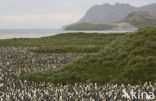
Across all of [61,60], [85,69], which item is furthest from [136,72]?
[61,60]

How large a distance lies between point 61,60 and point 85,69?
31.4ft

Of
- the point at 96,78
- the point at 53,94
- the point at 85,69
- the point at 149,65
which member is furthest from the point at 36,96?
the point at 149,65

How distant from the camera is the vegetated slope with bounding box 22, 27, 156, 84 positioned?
923 inches

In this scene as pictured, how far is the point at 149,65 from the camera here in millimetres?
24125

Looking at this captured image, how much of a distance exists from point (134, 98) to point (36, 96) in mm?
6177

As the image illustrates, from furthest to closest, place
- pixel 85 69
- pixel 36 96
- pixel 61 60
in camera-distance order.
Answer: pixel 61 60 < pixel 85 69 < pixel 36 96

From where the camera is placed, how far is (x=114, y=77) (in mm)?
23672

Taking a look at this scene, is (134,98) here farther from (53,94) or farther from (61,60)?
(61,60)

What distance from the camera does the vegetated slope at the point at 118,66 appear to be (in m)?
23.5

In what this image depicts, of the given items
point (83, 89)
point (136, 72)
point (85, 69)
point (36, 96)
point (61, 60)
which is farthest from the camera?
point (61, 60)

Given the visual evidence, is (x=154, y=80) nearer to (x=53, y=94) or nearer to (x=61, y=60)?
(x=53, y=94)

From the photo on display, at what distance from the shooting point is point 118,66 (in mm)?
25516

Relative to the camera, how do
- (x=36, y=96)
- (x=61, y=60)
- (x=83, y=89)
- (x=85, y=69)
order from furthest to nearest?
(x=61, y=60)
(x=85, y=69)
(x=83, y=89)
(x=36, y=96)

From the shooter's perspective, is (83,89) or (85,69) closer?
(83,89)
